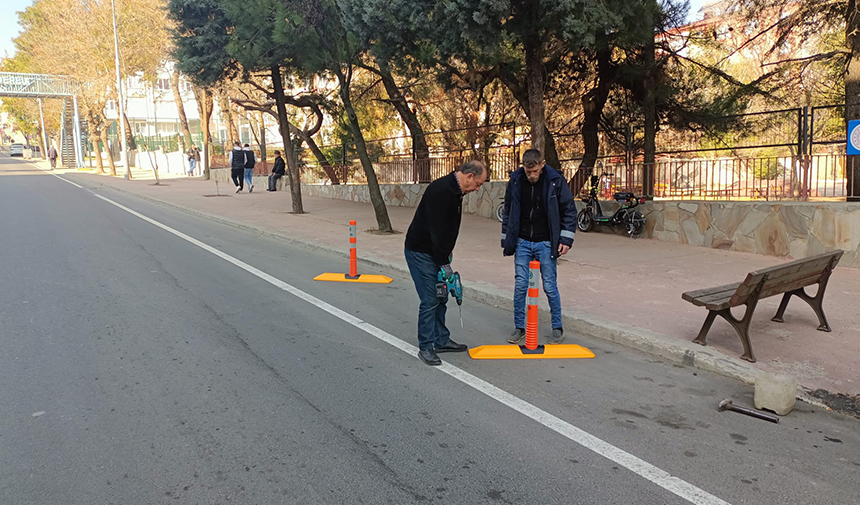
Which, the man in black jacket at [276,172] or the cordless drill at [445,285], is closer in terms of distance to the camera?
the cordless drill at [445,285]

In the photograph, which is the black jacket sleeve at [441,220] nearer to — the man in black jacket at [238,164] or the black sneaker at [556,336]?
the black sneaker at [556,336]

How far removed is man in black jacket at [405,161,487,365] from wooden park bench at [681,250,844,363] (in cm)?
225

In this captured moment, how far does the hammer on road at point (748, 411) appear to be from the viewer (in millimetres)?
4363

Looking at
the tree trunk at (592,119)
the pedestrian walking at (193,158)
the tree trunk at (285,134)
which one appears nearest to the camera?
the tree trunk at (592,119)

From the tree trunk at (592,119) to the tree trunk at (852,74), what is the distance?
17.2 feet

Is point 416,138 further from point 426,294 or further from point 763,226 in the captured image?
point 426,294

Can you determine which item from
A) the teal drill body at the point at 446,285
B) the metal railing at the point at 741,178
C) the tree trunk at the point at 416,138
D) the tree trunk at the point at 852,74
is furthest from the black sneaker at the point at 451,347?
the tree trunk at the point at 416,138

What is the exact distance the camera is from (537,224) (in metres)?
5.97

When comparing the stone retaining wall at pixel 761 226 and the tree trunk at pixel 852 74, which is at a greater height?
the tree trunk at pixel 852 74

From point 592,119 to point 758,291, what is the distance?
37.2 feet

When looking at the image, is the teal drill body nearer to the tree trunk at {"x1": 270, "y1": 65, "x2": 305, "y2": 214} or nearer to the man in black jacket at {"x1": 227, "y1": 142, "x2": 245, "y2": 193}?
the tree trunk at {"x1": 270, "y1": 65, "x2": 305, "y2": 214}

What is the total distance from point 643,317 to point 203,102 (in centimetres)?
3116

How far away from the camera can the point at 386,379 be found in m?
5.06

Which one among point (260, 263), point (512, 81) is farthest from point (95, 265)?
point (512, 81)
